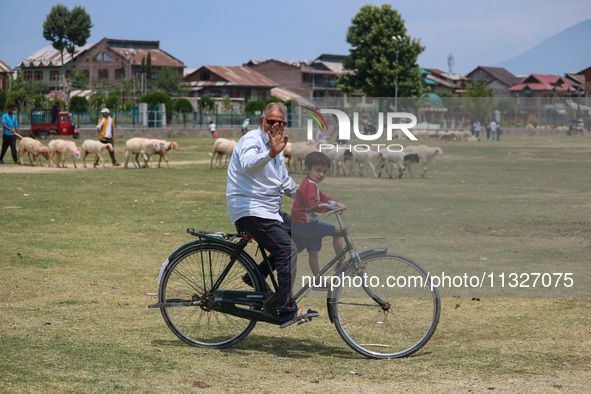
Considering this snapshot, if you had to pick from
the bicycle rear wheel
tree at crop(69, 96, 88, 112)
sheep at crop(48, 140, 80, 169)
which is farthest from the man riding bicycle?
tree at crop(69, 96, 88, 112)

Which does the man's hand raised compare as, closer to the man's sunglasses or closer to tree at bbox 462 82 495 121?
the man's sunglasses

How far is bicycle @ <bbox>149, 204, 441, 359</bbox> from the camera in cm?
517

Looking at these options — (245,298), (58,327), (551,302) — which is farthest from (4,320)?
(551,302)

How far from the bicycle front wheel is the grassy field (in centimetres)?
15

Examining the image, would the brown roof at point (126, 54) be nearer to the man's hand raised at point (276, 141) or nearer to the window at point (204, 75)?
the window at point (204, 75)

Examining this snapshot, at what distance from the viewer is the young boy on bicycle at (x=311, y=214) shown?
597 centimetres

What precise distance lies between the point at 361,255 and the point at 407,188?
4581 millimetres

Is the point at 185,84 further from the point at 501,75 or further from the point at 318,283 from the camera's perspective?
the point at 318,283

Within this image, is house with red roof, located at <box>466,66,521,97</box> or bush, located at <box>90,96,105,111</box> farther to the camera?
house with red roof, located at <box>466,66,521,97</box>

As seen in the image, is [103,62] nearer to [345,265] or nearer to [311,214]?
[311,214]

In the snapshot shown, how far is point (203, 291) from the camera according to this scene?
543 centimetres

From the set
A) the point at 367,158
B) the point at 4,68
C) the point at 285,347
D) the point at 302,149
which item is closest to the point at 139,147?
the point at 367,158

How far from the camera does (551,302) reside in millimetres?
6945

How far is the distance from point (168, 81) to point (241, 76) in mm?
10556
